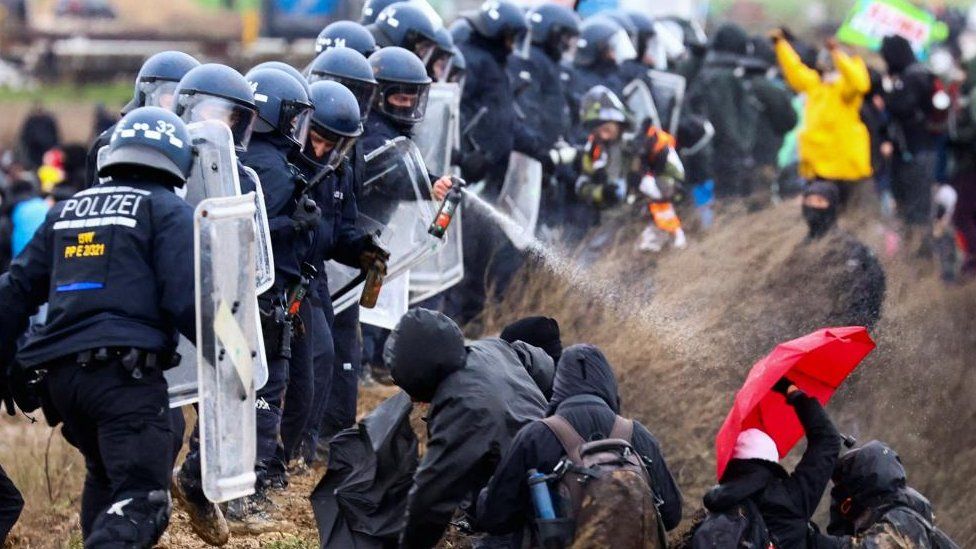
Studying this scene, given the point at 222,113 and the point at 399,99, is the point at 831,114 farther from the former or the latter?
the point at 222,113

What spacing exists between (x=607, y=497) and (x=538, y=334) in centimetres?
190

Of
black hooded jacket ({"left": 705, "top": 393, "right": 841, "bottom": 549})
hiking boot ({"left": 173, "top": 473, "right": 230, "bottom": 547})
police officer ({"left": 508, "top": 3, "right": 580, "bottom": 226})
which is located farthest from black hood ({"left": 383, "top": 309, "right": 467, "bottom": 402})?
police officer ({"left": 508, "top": 3, "right": 580, "bottom": 226})

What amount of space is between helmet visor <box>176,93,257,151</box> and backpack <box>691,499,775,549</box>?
258 cm

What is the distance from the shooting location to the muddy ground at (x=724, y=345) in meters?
10.9

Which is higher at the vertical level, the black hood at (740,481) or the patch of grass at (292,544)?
the black hood at (740,481)

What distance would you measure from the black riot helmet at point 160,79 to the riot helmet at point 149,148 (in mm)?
1872

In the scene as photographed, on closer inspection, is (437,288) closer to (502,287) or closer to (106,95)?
(502,287)

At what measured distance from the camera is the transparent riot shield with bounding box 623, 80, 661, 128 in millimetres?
14992

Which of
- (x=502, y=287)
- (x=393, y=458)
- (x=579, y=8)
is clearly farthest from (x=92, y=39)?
(x=393, y=458)

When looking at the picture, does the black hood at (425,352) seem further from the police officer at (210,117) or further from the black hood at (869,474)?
the black hood at (869,474)

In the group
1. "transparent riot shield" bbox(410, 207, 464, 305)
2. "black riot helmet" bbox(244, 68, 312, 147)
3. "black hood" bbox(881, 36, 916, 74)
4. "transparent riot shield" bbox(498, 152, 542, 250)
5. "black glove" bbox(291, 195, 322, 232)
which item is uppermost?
"black riot helmet" bbox(244, 68, 312, 147)

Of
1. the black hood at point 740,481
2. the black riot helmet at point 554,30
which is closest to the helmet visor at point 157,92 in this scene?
the black hood at point 740,481

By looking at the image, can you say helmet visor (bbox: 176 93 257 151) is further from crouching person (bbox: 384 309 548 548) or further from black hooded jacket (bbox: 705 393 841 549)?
black hooded jacket (bbox: 705 393 841 549)

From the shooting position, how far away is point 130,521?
22.1 ft
